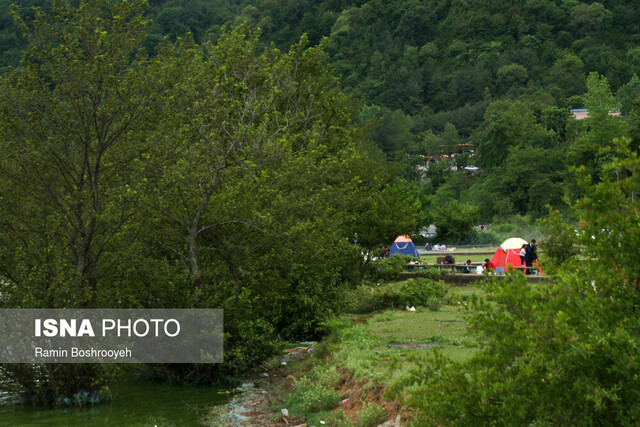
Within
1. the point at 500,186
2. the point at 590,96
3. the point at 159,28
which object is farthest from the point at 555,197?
the point at 159,28

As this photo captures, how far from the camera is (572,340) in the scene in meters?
6.17

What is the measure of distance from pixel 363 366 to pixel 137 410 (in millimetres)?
4428

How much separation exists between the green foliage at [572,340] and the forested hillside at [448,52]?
91058 millimetres

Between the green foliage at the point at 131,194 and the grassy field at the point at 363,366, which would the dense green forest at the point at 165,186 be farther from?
the grassy field at the point at 363,366

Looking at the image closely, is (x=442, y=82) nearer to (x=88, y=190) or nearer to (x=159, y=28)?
(x=159, y=28)

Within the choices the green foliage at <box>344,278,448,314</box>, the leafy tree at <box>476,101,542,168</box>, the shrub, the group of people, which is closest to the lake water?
the green foliage at <box>344,278,448,314</box>

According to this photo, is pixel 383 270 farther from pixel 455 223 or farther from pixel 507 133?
pixel 507 133

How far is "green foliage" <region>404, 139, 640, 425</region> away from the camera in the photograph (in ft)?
19.8

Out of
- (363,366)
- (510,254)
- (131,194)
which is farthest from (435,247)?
(363,366)

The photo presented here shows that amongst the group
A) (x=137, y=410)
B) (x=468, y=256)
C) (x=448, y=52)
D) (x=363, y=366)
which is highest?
(x=448, y=52)

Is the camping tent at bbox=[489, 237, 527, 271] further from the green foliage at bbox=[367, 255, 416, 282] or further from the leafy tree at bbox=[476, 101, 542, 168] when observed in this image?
the leafy tree at bbox=[476, 101, 542, 168]

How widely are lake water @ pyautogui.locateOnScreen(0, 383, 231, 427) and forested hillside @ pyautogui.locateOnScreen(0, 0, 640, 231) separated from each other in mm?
83691

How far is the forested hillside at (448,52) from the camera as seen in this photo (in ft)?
394

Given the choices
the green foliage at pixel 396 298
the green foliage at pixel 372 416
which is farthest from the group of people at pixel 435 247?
the green foliage at pixel 372 416
